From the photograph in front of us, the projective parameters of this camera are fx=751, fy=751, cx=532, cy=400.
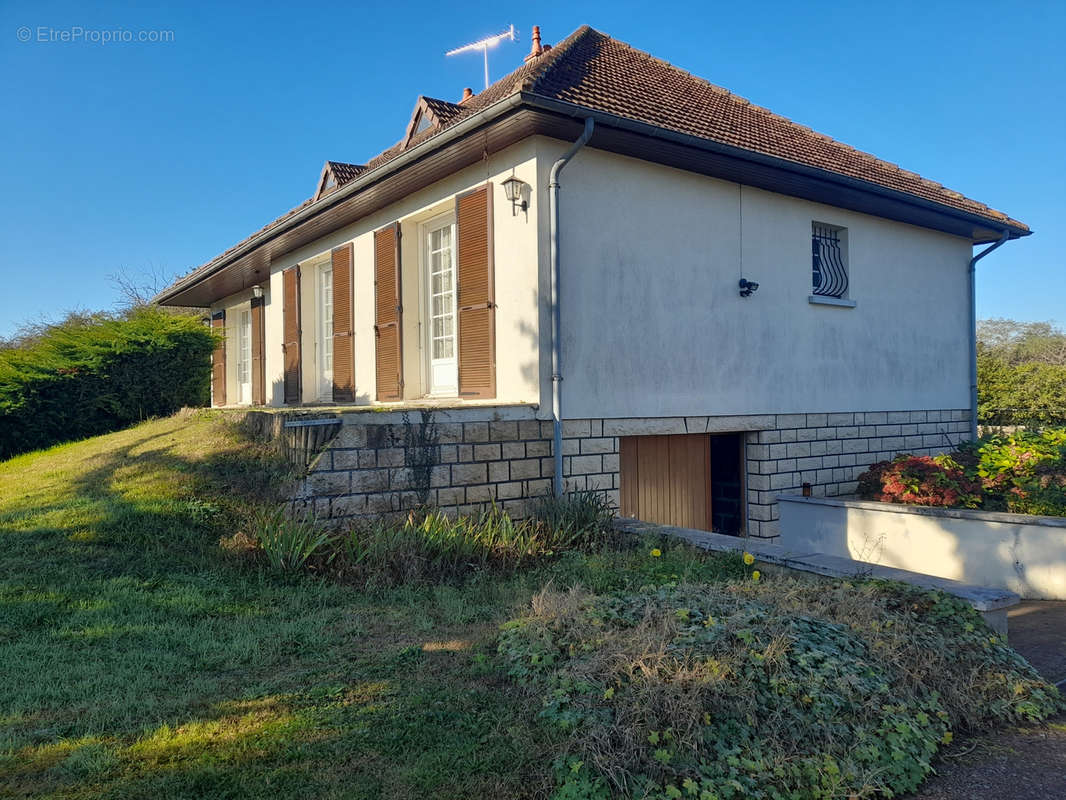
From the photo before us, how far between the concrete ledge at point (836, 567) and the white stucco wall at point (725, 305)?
1.77m

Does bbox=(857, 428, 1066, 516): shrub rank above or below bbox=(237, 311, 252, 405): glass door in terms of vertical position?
below

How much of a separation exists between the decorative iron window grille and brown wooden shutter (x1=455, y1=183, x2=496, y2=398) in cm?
464

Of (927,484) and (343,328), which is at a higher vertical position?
(343,328)

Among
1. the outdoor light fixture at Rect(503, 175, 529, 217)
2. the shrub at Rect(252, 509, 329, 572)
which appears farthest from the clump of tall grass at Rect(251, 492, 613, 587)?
the outdoor light fixture at Rect(503, 175, 529, 217)

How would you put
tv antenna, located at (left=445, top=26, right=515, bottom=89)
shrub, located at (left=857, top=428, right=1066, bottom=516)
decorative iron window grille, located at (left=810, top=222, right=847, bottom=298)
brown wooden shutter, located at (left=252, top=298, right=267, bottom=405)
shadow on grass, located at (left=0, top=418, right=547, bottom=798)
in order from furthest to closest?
brown wooden shutter, located at (left=252, top=298, right=267, bottom=405) → tv antenna, located at (left=445, top=26, right=515, bottom=89) → decorative iron window grille, located at (left=810, top=222, right=847, bottom=298) → shrub, located at (left=857, top=428, right=1066, bottom=516) → shadow on grass, located at (left=0, top=418, right=547, bottom=798)

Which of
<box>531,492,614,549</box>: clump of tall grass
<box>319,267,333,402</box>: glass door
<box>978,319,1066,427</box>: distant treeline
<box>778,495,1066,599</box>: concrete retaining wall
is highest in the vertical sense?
<box>319,267,333,402</box>: glass door

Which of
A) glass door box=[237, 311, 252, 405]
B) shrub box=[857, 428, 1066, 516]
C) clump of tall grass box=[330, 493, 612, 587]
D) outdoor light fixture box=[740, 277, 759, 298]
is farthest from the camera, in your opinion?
glass door box=[237, 311, 252, 405]

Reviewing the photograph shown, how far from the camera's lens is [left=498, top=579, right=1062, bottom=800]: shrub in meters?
2.76

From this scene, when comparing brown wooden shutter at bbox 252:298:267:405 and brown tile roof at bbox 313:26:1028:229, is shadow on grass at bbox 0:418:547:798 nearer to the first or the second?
brown tile roof at bbox 313:26:1028:229

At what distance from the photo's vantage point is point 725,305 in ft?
28.2

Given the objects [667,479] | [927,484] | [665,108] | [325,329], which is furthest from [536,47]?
[927,484]

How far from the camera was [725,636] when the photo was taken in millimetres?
3387

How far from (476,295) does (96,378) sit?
27.4 feet

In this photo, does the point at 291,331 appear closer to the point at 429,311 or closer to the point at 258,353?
the point at 258,353
